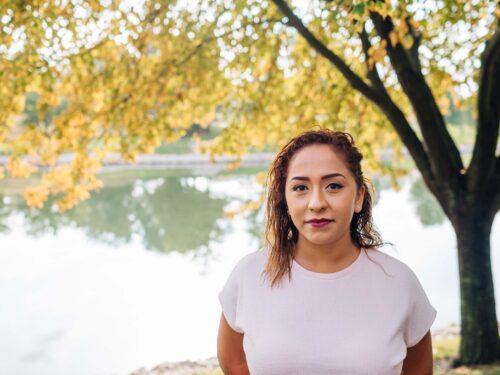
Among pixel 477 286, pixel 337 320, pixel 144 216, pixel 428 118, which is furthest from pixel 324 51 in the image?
pixel 144 216

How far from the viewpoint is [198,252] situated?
13.9 meters

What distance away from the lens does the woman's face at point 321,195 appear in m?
1.55

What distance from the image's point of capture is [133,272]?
40.0 feet

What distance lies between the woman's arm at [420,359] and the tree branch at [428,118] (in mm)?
3043

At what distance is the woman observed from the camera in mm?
1488

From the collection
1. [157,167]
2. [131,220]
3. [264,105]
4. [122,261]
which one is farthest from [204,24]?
[157,167]

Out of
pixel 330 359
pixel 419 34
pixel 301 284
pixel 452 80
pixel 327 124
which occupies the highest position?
pixel 419 34

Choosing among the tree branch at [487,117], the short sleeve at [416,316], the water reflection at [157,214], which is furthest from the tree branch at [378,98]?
the water reflection at [157,214]

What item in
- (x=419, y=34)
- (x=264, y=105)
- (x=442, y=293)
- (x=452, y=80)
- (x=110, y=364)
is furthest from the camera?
(x=442, y=293)

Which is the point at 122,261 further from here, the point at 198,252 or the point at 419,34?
the point at 419,34

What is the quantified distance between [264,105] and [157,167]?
90.0 ft

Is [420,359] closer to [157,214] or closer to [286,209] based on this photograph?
[286,209]

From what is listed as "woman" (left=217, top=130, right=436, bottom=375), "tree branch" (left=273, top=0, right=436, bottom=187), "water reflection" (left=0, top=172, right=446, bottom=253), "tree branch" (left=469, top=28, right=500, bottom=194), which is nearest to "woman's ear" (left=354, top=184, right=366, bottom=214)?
"woman" (left=217, top=130, right=436, bottom=375)

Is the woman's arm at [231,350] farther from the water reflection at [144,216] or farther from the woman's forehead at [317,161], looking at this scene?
the water reflection at [144,216]
